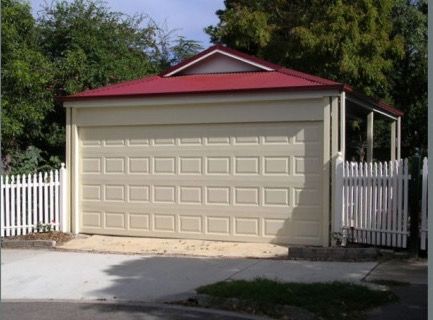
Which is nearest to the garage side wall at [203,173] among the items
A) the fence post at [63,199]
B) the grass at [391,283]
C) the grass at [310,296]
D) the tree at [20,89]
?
the fence post at [63,199]

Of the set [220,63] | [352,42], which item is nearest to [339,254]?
[220,63]

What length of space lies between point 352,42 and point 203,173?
896 cm

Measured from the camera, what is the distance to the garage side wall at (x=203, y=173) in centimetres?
1154

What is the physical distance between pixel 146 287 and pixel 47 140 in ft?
26.8

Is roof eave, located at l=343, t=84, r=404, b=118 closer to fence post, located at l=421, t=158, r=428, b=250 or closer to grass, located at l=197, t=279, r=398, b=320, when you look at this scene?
fence post, located at l=421, t=158, r=428, b=250

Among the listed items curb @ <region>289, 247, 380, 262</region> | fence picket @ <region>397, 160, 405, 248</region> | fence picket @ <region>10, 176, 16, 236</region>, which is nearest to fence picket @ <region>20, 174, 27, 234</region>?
fence picket @ <region>10, 176, 16, 236</region>

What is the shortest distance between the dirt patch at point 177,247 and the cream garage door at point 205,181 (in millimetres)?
216

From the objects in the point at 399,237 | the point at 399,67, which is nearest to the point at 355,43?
the point at 399,67

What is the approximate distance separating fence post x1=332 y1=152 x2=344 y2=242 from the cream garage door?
0.35 meters

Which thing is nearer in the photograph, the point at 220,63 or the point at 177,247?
the point at 177,247

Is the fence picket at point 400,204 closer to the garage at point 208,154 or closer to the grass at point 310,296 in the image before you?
the garage at point 208,154

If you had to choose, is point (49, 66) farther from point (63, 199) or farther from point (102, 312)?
point (102, 312)

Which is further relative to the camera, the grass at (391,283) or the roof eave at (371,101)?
the roof eave at (371,101)

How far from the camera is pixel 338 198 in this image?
11008 millimetres
